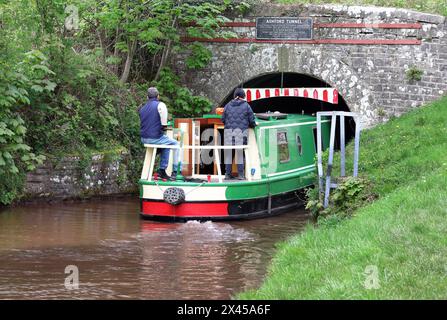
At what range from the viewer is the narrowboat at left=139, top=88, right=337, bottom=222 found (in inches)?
567

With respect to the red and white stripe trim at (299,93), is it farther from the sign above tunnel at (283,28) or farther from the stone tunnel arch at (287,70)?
the sign above tunnel at (283,28)

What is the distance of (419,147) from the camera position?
14.3m

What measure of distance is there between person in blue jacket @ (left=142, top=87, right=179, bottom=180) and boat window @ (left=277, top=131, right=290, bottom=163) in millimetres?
2235

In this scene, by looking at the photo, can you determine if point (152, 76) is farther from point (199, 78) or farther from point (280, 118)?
point (280, 118)

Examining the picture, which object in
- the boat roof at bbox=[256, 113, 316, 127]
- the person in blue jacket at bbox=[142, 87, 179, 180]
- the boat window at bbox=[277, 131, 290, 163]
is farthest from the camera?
the boat window at bbox=[277, 131, 290, 163]

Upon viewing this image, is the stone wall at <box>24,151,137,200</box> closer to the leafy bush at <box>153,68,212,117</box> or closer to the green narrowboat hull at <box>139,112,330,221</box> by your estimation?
the leafy bush at <box>153,68,212,117</box>

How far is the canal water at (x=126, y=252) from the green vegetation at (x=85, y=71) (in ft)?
4.21

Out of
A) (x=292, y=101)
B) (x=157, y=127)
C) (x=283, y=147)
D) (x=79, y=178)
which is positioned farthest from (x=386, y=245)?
(x=292, y=101)

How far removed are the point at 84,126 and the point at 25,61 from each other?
7.81 feet

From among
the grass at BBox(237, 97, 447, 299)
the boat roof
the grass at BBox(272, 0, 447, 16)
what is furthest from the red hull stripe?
the grass at BBox(272, 0, 447, 16)

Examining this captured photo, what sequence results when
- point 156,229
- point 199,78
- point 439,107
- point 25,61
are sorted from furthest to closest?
point 199,78 → point 439,107 → point 25,61 → point 156,229

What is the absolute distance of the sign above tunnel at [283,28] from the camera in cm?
1812

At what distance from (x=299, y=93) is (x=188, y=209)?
5.09m

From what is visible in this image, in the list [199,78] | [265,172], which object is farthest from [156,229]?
[199,78]
